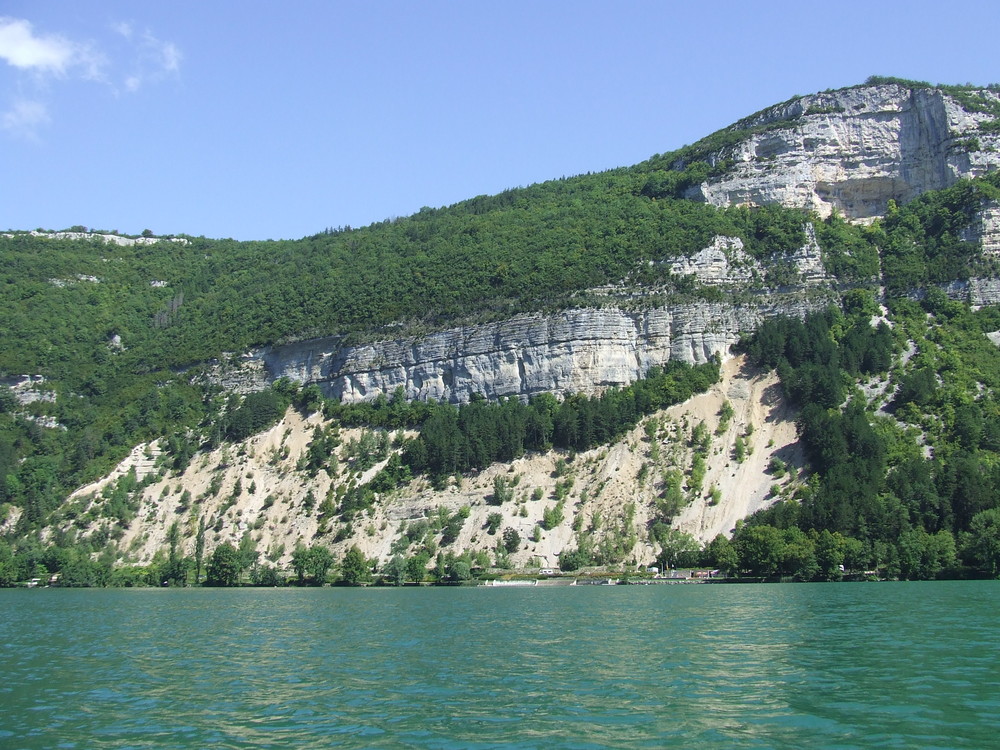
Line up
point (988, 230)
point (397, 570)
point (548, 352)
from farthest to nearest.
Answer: point (548, 352), point (988, 230), point (397, 570)

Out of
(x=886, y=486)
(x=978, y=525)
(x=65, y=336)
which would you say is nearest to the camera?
(x=978, y=525)

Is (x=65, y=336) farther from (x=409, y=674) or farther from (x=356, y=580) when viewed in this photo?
(x=409, y=674)

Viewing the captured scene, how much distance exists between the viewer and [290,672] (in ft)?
108

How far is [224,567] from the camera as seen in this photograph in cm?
9894

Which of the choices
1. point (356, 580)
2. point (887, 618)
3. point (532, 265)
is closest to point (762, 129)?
point (532, 265)

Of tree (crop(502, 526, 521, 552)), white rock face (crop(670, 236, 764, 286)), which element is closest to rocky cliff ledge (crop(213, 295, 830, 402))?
white rock face (crop(670, 236, 764, 286))

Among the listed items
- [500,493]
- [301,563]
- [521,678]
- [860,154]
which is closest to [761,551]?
[500,493]

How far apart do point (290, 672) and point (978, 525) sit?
63923mm

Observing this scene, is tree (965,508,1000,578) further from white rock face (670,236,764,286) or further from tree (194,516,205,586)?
tree (194,516,205,586)

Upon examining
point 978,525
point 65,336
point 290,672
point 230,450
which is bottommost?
point 290,672

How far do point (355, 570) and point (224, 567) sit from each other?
1423 cm

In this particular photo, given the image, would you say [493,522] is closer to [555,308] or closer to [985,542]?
[555,308]

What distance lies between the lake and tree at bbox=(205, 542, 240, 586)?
140 ft

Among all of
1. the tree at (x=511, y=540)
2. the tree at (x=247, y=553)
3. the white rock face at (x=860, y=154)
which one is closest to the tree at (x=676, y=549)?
the tree at (x=511, y=540)
